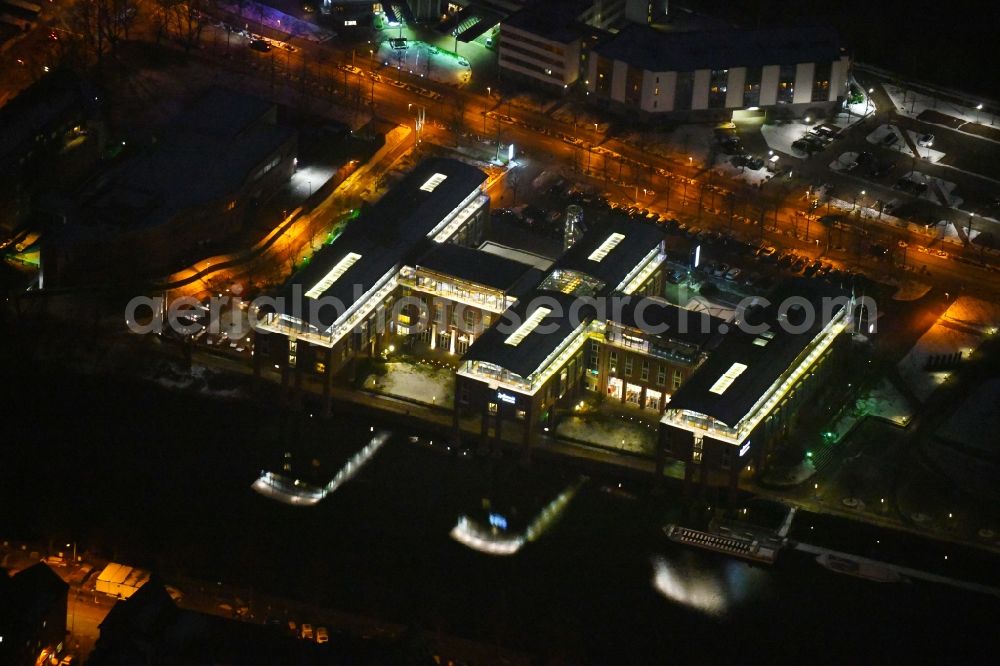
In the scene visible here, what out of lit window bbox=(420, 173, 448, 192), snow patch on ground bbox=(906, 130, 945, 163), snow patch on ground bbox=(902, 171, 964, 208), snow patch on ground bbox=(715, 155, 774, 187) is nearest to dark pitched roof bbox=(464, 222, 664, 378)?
lit window bbox=(420, 173, 448, 192)

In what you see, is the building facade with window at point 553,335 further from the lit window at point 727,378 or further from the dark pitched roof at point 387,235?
the dark pitched roof at point 387,235

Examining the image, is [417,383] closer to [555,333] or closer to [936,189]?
[555,333]

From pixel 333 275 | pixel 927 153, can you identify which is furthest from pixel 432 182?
pixel 927 153

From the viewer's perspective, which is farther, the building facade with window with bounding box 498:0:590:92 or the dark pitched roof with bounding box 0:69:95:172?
the building facade with window with bounding box 498:0:590:92

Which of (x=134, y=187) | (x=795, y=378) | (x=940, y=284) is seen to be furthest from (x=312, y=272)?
(x=940, y=284)

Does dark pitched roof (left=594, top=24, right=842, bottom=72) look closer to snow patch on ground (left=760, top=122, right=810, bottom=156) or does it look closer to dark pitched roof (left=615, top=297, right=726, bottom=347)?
snow patch on ground (left=760, top=122, right=810, bottom=156)
